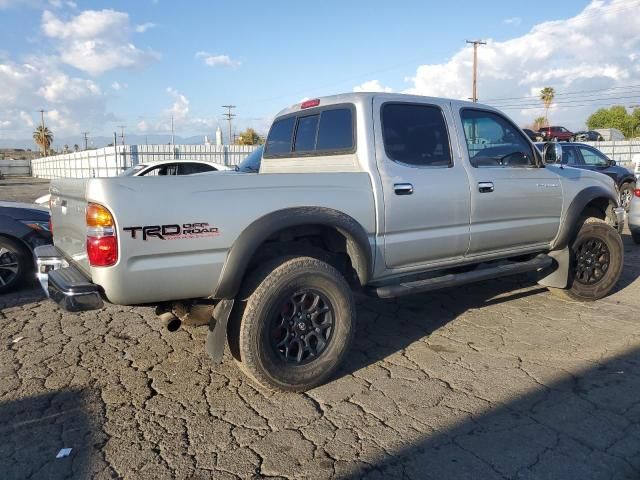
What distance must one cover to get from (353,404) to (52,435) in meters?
1.81

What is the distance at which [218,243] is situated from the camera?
3168 millimetres

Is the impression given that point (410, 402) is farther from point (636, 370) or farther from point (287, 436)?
point (636, 370)

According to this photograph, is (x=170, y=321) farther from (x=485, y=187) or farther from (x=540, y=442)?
(x=485, y=187)

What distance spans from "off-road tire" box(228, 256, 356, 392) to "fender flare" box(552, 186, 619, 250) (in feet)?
8.91

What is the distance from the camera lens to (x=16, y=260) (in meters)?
5.94

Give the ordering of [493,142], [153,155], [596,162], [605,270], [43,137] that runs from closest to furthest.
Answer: [493,142]
[605,270]
[596,162]
[153,155]
[43,137]

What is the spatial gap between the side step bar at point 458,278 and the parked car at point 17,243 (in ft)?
14.2

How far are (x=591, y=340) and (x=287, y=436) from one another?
292 cm

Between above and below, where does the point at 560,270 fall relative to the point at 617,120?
below

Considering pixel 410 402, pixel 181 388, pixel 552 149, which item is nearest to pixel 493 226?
pixel 552 149

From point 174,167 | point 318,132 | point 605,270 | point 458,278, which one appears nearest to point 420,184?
point 458,278

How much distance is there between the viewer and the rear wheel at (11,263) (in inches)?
232

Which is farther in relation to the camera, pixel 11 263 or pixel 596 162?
pixel 596 162

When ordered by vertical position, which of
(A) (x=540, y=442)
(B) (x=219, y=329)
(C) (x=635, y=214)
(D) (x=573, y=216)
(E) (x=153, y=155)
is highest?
(E) (x=153, y=155)
